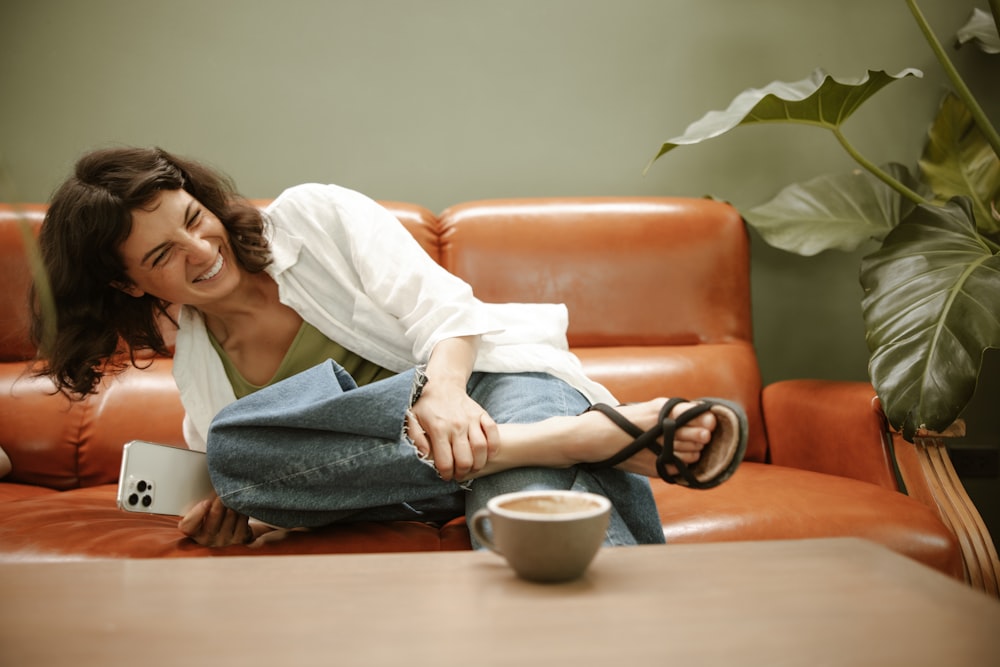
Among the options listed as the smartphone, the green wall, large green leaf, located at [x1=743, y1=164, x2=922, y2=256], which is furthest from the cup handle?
the green wall

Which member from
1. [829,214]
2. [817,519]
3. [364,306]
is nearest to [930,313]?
[817,519]

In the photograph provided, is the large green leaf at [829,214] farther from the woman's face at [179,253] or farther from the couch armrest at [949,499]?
the woman's face at [179,253]

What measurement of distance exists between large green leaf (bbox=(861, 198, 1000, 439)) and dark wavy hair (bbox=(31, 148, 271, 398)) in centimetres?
111

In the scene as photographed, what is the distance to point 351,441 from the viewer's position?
923mm

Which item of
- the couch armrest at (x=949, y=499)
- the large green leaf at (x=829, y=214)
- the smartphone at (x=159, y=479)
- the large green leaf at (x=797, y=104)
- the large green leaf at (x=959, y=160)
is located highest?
the large green leaf at (x=797, y=104)

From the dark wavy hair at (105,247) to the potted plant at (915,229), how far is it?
2.88 feet

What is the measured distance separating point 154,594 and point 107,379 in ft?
4.10

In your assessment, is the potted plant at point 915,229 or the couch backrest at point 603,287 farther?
the couch backrest at point 603,287

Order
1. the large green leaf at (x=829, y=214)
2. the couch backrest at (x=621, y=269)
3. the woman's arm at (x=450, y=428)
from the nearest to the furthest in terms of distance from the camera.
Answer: the woman's arm at (x=450, y=428)
the couch backrest at (x=621, y=269)
the large green leaf at (x=829, y=214)

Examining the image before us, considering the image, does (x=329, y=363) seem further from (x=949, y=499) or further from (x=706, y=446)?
(x=949, y=499)

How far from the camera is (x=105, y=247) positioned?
3.61 feet

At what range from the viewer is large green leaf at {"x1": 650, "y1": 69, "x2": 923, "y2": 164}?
149cm

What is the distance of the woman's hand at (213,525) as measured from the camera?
99 cm

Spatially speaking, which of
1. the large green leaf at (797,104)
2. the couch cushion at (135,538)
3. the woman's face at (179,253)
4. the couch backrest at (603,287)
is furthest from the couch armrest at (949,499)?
the woman's face at (179,253)
